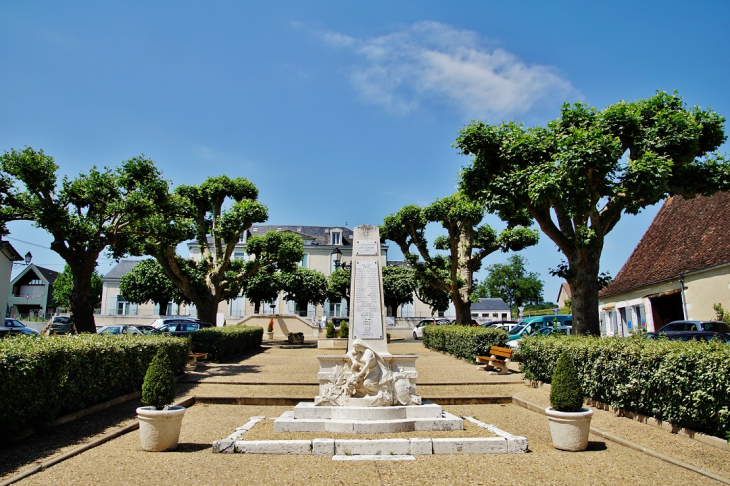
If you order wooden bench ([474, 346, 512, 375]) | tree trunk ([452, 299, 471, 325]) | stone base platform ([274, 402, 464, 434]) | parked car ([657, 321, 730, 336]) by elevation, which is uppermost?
tree trunk ([452, 299, 471, 325])

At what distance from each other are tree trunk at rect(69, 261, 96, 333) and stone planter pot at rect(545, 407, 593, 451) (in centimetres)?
1305

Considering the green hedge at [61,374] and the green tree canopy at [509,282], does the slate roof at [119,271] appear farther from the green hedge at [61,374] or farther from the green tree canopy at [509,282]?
the green tree canopy at [509,282]

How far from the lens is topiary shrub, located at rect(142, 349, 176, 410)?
632 centimetres

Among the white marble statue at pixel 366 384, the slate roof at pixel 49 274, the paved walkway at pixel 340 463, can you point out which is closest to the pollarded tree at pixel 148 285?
the slate roof at pixel 49 274

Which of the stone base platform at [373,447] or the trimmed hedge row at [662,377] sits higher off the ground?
the trimmed hedge row at [662,377]

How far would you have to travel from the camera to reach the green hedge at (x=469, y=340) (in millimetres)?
15609

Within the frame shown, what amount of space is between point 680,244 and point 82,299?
75.8 feet

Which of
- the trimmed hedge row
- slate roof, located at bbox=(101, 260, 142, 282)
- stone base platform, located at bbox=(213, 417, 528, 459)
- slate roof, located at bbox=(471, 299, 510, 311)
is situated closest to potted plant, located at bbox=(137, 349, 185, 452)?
stone base platform, located at bbox=(213, 417, 528, 459)

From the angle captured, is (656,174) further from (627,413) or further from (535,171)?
(627,413)

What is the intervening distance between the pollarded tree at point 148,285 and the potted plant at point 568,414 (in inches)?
Result: 1406

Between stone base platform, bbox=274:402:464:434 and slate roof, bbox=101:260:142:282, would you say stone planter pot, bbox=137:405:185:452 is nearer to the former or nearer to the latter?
stone base platform, bbox=274:402:464:434

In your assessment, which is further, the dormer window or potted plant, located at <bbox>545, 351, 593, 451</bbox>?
the dormer window

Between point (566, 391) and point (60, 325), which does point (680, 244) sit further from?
point (60, 325)

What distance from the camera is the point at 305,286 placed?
39.1 m
